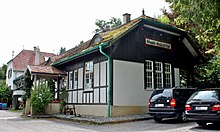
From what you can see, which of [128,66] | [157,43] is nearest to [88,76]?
[128,66]

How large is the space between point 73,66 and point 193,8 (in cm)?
1028

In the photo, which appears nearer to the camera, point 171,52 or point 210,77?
point 171,52

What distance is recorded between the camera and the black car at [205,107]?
9.23 metres

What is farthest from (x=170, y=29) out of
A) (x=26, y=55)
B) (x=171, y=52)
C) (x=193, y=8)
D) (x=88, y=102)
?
(x=26, y=55)

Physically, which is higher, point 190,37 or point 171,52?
point 190,37

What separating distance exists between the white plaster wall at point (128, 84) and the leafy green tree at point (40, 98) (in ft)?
18.3

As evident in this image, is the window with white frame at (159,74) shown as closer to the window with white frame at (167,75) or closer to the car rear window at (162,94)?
the window with white frame at (167,75)

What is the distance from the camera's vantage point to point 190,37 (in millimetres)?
18000

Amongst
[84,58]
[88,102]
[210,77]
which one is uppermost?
[84,58]

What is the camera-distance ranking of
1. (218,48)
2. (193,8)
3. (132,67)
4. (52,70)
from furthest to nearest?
(52,70) → (132,67) → (218,48) → (193,8)

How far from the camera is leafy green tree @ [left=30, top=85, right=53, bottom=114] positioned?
1698 centimetres

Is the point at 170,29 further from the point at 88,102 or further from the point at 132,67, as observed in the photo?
the point at 88,102

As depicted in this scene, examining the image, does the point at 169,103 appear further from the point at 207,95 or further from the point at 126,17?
the point at 126,17

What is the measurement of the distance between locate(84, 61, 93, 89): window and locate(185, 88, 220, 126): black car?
7.83 metres
